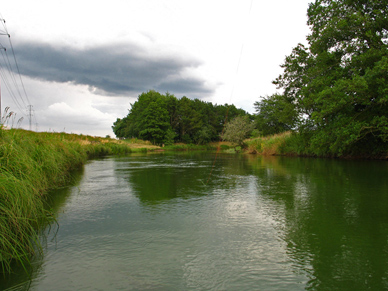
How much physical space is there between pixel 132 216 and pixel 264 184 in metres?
4.09

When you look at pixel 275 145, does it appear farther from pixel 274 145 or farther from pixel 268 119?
pixel 268 119

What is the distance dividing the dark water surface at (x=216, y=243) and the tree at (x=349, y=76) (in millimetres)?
7219

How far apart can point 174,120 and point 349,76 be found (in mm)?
54124

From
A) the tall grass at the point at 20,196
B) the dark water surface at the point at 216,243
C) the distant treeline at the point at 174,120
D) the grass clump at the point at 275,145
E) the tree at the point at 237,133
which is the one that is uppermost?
the distant treeline at the point at 174,120

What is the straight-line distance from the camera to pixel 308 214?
167 inches

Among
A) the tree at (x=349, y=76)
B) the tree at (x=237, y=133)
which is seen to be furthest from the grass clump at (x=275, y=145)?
the tree at (x=237, y=133)

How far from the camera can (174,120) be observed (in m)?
66.5

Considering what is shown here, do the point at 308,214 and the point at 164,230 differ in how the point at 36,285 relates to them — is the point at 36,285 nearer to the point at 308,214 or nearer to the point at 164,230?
the point at 164,230

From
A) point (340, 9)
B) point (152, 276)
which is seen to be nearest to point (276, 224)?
point (152, 276)

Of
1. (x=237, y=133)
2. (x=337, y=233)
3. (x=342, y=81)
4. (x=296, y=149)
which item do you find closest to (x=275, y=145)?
(x=296, y=149)

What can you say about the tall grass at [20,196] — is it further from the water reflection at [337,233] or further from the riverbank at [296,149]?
the riverbank at [296,149]

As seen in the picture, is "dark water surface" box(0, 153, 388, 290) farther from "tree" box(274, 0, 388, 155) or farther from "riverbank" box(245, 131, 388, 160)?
"riverbank" box(245, 131, 388, 160)

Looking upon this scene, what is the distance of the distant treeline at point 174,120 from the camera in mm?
57156

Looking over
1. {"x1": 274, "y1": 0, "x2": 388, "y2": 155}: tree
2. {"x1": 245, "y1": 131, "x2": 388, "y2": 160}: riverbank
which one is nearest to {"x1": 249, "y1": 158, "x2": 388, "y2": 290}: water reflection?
{"x1": 274, "y1": 0, "x2": 388, "y2": 155}: tree
